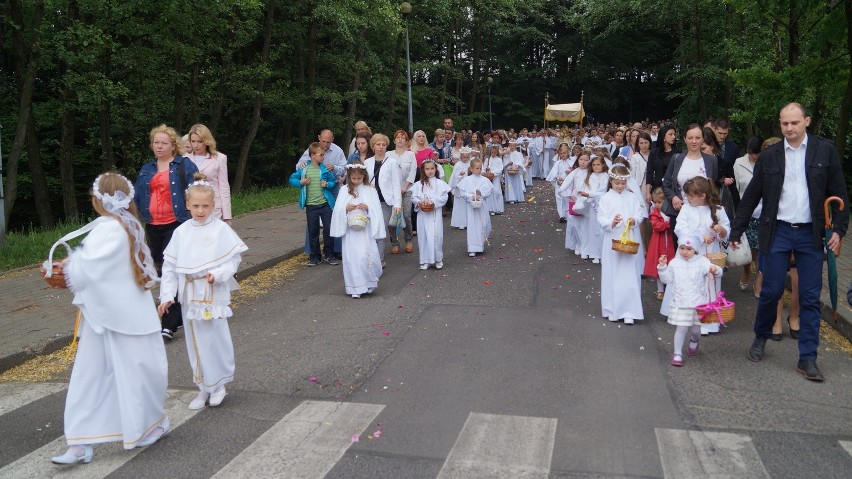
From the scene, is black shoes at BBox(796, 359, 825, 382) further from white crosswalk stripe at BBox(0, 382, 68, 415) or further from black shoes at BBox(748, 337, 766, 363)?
white crosswalk stripe at BBox(0, 382, 68, 415)

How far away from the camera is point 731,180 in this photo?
955 centimetres

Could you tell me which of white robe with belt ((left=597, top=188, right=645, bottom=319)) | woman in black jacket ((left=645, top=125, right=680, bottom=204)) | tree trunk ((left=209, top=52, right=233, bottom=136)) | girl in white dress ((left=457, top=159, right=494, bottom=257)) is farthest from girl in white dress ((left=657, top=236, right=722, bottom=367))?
tree trunk ((left=209, top=52, right=233, bottom=136))

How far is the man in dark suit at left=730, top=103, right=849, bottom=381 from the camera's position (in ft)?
21.9

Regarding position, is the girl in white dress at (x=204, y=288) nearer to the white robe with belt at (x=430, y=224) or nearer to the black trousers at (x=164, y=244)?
the black trousers at (x=164, y=244)

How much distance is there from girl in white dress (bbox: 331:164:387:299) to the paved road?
688 mm

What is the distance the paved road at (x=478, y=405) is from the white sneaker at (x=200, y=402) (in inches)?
3.3

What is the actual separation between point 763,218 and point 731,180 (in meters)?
2.74

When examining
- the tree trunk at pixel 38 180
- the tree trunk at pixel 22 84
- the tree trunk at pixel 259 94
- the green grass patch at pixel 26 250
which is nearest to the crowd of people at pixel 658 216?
the green grass patch at pixel 26 250

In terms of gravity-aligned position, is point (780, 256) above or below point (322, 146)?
below

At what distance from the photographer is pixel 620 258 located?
8867 mm

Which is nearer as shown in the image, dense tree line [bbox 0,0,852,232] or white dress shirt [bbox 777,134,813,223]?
white dress shirt [bbox 777,134,813,223]

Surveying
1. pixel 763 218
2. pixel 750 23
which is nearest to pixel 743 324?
pixel 763 218

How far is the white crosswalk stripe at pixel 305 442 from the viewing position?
484cm

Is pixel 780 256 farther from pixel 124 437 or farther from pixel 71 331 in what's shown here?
pixel 71 331
